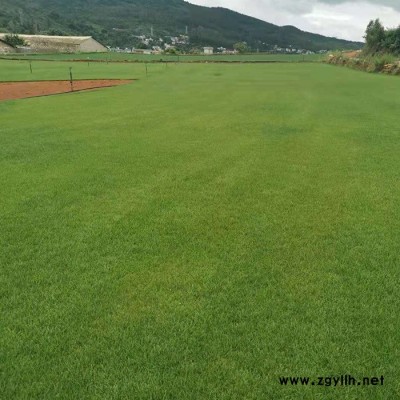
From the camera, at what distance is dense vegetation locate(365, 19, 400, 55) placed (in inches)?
1974

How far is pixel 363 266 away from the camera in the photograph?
14.3 ft

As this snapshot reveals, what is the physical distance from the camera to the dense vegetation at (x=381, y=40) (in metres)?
50.1

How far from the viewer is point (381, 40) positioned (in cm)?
5356

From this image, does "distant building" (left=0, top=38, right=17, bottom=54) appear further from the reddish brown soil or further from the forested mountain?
the reddish brown soil

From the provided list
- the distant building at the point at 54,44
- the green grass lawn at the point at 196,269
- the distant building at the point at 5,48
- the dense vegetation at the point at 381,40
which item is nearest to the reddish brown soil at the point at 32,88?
the green grass lawn at the point at 196,269

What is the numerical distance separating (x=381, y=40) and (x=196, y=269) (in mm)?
59946

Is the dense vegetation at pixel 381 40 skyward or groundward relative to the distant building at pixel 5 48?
skyward

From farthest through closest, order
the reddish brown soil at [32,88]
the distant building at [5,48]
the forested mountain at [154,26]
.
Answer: the forested mountain at [154,26], the distant building at [5,48], the reddish brown soil at [32,88]

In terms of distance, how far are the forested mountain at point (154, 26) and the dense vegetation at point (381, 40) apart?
Answer: 10455 centimetres

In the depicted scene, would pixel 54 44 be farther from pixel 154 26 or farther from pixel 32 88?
pixel 154 26

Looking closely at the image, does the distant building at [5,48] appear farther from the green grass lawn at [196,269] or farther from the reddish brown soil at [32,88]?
the green grass lawn at [196,269]

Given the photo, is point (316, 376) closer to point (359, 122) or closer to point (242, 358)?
point (242, 358)

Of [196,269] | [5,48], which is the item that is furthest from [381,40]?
[5,48]

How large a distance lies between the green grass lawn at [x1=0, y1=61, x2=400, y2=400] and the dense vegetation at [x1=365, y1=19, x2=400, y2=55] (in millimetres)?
49024
